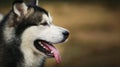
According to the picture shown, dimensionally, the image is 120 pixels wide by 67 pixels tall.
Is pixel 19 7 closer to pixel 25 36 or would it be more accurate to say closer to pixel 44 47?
pixel 25 36

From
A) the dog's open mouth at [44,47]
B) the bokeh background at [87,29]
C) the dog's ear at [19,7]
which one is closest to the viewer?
the dog's ear at [19,7]

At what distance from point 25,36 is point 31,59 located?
0.37m

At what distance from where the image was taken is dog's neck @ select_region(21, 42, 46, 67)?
9.77 meters

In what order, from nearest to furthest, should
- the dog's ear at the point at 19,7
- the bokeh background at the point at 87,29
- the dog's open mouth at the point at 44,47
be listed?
the dog's ear at the point at 19,7 → the dog's open mouth at the point at 44,47 → the bokeh background at the point at 87,29

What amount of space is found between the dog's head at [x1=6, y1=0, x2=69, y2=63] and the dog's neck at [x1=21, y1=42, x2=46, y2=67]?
2 centimetres

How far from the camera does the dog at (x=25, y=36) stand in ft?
31.7

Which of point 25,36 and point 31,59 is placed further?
point 31,59

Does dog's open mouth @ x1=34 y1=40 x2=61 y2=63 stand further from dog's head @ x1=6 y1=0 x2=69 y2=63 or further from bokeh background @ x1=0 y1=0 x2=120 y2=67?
bokeh background @ x1=0 y1=0 x2=120 y2=67

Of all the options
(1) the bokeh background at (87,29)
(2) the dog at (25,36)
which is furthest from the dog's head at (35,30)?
(1) the bokeh background at (87,29)

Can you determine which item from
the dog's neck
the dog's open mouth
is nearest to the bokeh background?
the dog's neck

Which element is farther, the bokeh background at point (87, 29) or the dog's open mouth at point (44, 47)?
the bokeh background at point (87, 29)

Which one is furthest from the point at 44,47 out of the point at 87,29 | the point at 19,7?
the point at 87,29

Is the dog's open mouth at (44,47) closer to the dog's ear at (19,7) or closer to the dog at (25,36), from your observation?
the dog at (25,36)

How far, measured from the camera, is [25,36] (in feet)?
31.7
